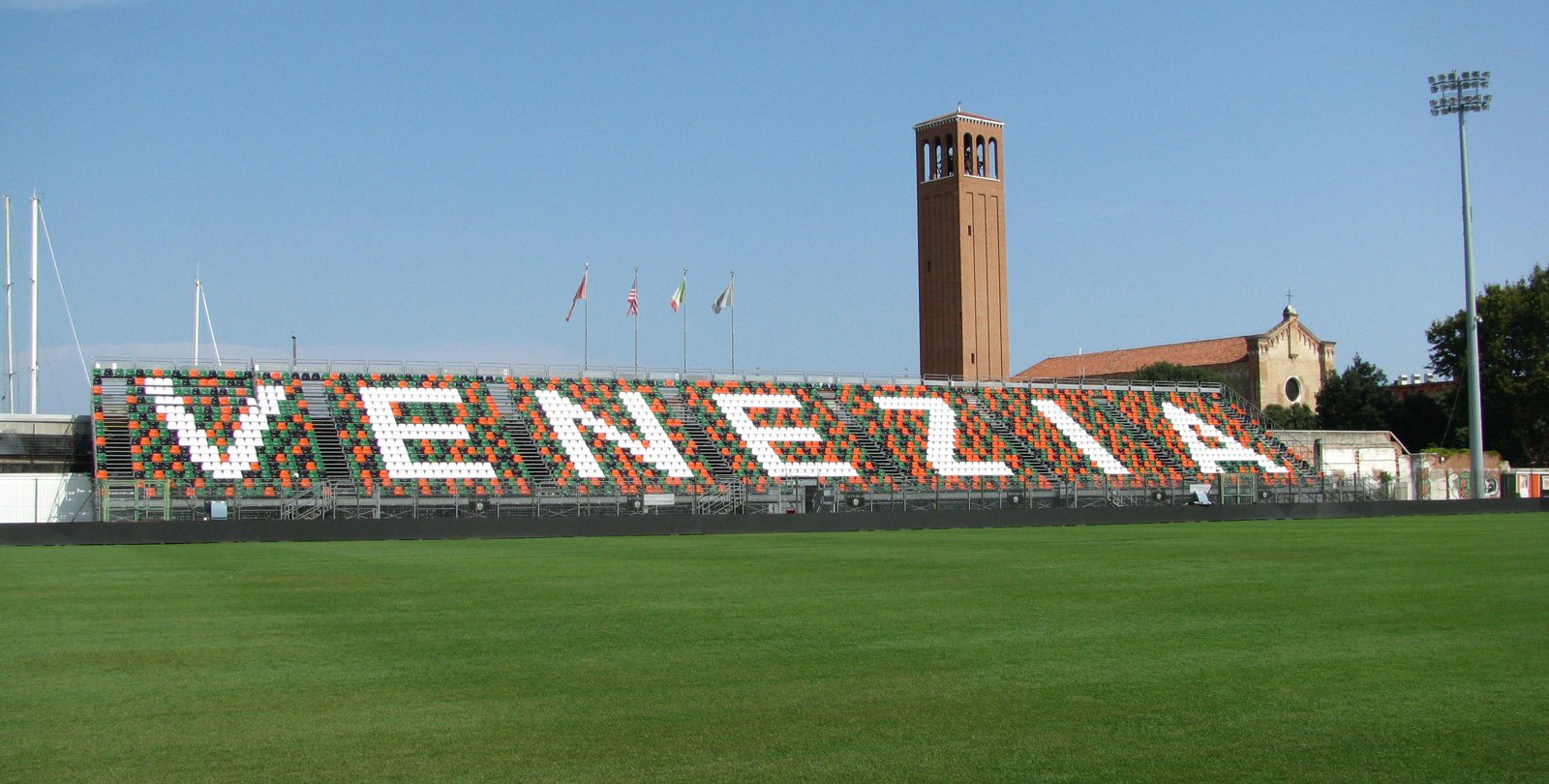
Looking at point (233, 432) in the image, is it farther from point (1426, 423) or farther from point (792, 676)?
point (1426, 423)

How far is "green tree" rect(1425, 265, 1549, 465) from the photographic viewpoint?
8469 cm

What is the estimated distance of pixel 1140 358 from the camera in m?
120

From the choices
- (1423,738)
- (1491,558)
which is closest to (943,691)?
(1423,738)

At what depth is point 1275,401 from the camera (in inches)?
4286

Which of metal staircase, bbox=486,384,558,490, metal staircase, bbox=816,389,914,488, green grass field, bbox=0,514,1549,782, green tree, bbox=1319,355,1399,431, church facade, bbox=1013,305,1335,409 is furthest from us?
church facade, bbox=1013,305,1335,409

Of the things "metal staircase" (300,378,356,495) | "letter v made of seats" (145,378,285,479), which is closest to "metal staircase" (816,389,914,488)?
"metal staircase" (300,378,356,495)

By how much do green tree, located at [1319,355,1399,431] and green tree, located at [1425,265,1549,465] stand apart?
1042 cm

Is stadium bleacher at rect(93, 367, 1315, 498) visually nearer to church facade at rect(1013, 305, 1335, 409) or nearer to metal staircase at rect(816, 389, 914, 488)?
metal staircase at rect(816, 389, 914, 488)

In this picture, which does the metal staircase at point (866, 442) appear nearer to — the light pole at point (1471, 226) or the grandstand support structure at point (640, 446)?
the grandstand support structure at point (640, 446)

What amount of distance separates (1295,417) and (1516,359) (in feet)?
64.9

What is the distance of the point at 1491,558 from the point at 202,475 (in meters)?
42.5

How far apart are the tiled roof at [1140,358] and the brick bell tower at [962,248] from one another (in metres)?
20.5

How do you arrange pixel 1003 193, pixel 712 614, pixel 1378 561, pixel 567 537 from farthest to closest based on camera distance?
pixel 1003 193, pixel 567 537, pixel 1378 561, pixel 712 614

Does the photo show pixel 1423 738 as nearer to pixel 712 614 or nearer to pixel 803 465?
pixel 712 614
